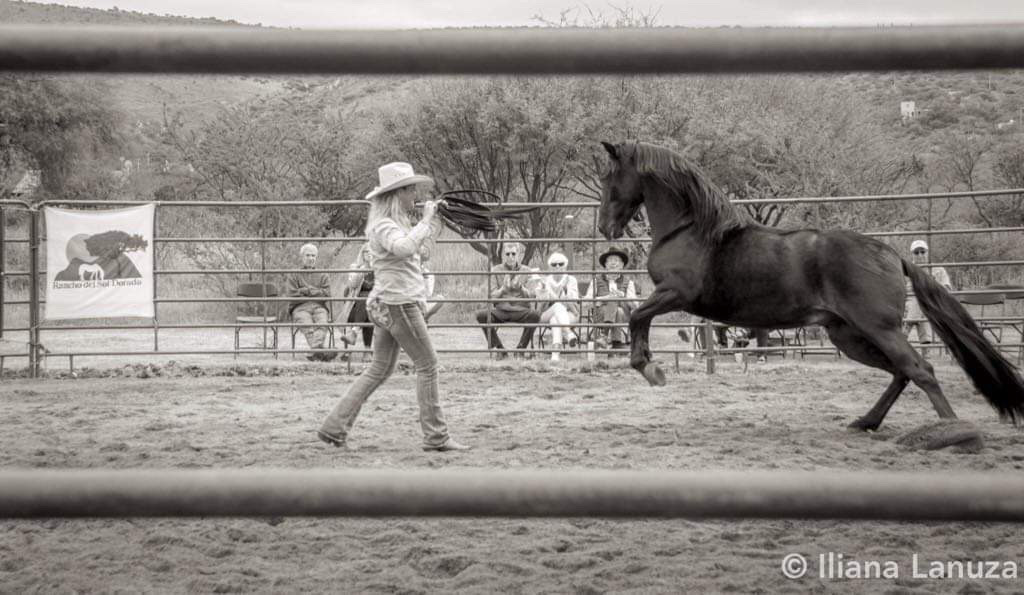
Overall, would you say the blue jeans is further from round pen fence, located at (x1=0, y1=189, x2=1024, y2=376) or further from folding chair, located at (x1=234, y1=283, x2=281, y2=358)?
folding chair, located at (x1=234, y1=283, x2=281, y2=358)

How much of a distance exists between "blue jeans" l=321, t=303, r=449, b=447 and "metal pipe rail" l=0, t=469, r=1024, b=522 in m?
4.81

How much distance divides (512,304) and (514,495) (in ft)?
33.5

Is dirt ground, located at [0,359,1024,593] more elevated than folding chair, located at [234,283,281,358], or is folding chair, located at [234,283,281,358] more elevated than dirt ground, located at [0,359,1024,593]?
folding chair, located at [234,283,281,358]

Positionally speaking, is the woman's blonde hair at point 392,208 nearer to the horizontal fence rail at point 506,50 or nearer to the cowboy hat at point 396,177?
the cowboy hat at point 396,177

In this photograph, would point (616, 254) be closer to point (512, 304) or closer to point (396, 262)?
point (512, 304)

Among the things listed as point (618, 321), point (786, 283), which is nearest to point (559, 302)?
point (618, 321)

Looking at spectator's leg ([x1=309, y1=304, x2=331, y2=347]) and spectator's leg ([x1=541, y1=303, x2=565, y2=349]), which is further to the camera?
spectator's leg ([x1=309, y1=304, x2=331, y2=347])

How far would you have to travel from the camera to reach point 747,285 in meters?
6.23

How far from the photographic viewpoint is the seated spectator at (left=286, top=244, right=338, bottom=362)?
11.1 metres

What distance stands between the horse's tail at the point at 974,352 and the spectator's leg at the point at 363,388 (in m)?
3.16

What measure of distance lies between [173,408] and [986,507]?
7673mm

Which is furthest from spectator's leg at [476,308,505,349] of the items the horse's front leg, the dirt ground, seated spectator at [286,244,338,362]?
the horse's front leg

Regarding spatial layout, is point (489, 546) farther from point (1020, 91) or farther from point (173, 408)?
point (1020, 91)

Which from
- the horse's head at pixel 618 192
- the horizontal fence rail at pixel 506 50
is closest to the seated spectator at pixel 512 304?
the horse's head at pixel 618 192
